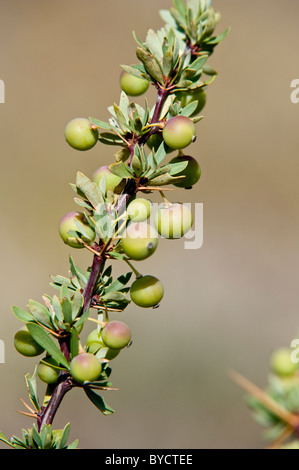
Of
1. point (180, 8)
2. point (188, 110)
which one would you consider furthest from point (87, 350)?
point (180, 8)

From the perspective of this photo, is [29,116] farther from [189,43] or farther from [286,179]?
[189,43]

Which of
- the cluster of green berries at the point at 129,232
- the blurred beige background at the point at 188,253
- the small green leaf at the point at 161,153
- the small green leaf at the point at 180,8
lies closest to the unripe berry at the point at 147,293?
the cluster of green berries at the point at 129,232

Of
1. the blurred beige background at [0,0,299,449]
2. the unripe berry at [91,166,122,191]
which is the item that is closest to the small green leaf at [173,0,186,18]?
the unripe berry at [91,166,122,191]

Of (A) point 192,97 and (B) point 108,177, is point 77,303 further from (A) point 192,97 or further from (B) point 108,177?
(A) point 192,97

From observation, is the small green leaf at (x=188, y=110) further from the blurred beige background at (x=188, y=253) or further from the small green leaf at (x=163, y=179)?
the blurred beige background at (x=188, y=253)
